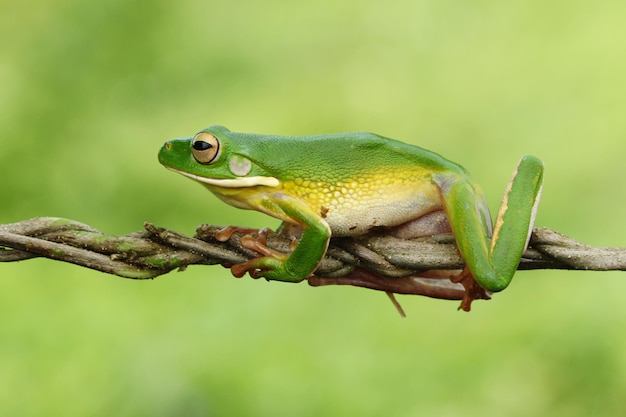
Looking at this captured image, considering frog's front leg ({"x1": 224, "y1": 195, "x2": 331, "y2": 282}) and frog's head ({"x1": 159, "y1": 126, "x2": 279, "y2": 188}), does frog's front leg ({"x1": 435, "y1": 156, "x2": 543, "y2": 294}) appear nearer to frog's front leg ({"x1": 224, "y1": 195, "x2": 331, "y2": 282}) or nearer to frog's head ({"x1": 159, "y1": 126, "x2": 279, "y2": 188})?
frog's front leg ({"x1": 224, "y1": 195, "x2": 331, "y2": 282})

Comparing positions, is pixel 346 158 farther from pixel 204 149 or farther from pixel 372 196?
pixel 204 149

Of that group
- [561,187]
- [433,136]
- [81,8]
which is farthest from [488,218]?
[81,8]

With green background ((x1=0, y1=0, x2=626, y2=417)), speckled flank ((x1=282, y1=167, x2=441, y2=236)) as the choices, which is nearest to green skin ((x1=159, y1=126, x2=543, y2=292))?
speckled flank ((x1=282, y1=167, x2=441, y2=236))

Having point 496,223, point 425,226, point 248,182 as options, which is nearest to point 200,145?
point 248,182

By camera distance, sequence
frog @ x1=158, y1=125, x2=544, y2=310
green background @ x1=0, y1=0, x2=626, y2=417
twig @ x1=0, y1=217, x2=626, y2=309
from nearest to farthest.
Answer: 1. twig @ x1=0, y1=217, x2=626, y2=309
2. frog @ x1=158, y1=125, x2=544, y2=310
3. green background @ x1=0, y1=0, x2=626, y2=417

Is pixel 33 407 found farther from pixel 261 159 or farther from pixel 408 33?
pixel 408 33

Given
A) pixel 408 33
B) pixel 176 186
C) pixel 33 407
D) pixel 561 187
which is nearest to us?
pixel 33 407
